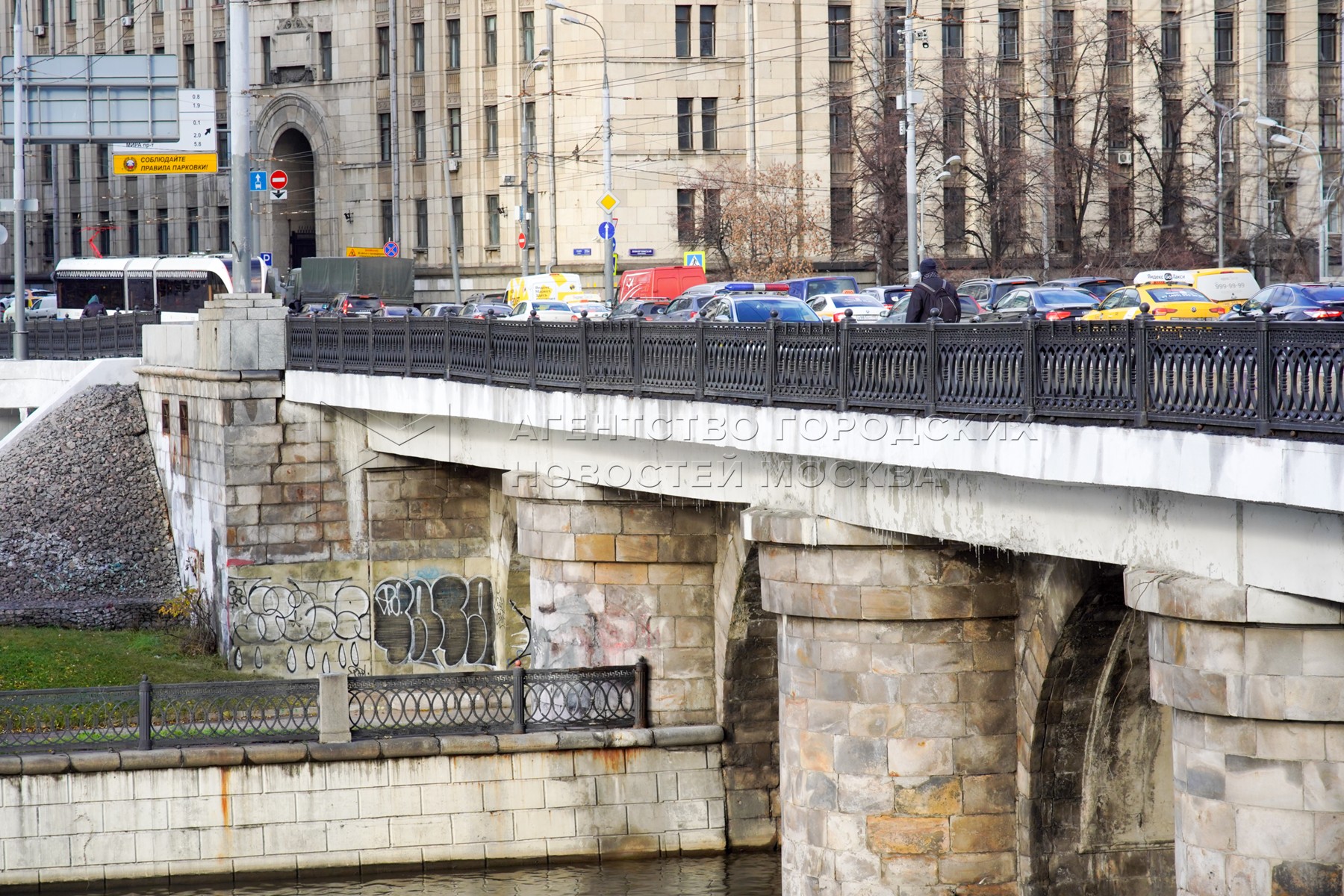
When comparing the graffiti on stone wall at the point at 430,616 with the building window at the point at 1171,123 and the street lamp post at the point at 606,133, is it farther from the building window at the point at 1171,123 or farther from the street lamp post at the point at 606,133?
the building window at the point at 1171,123

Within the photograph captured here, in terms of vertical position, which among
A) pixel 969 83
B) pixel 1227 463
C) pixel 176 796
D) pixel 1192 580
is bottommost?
pixel 176 796

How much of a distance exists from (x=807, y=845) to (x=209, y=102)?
2566cm

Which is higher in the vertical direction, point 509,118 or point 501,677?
point 509,118

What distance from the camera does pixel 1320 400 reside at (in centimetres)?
989

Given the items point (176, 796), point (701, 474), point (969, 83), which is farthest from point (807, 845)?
point (969, 83)

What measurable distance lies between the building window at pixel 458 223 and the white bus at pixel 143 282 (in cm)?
680

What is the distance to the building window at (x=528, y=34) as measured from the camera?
61750mm

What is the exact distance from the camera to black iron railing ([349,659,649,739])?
2078 cm

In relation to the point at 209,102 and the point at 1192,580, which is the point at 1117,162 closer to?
the point at 209,102

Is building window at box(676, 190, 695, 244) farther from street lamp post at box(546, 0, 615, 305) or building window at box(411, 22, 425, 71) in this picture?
building window at box(411, 22, 425, 71)

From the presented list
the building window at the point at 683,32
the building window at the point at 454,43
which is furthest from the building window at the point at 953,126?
the building window at the point at 454,43

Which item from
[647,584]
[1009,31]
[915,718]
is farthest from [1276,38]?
[915,718]

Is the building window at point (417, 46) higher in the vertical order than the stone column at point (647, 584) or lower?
higher

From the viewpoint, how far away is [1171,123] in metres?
57.2
